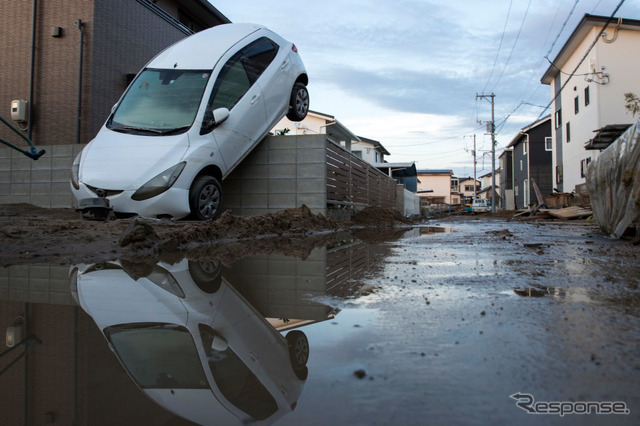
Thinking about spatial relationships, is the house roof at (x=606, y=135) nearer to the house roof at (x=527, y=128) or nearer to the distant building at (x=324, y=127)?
the distant building at (x=324, y=127)

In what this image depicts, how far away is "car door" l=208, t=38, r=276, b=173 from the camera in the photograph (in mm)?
7329

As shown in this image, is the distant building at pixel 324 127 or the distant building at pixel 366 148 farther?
the distant building at pixel 366 148

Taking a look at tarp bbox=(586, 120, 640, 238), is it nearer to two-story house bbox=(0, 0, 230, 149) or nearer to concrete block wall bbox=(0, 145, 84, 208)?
concrete block wall bbox=(0, 145, 84, 208)

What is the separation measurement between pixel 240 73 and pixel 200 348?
6972 millimetres

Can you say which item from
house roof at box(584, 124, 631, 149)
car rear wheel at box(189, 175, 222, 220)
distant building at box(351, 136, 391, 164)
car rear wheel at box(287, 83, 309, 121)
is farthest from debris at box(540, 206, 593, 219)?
distant building at box(351, 136, 391, 164)

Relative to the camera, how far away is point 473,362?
57.1 inches

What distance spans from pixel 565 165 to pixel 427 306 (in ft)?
90.9

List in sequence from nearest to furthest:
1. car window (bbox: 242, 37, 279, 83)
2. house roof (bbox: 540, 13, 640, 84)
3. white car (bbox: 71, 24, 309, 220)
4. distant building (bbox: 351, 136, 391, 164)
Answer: white car (bbox: 71, 24, 309, 220)
car window (bbox: 242, 37, 279, 83)
house roof (bbox: 540, 13, 640, 84)
distant building (bbox: 351, 136, 391, 164)

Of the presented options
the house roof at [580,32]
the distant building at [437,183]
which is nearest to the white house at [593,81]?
the house roof at [580,32]

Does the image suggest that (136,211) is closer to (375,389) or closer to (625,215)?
(375,389)

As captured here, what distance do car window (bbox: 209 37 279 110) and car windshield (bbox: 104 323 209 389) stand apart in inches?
230

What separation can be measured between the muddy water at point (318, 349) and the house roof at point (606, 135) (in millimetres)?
14222

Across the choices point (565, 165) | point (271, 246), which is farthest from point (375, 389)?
point (565, 165)

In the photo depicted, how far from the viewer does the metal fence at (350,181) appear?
31.7 feet
